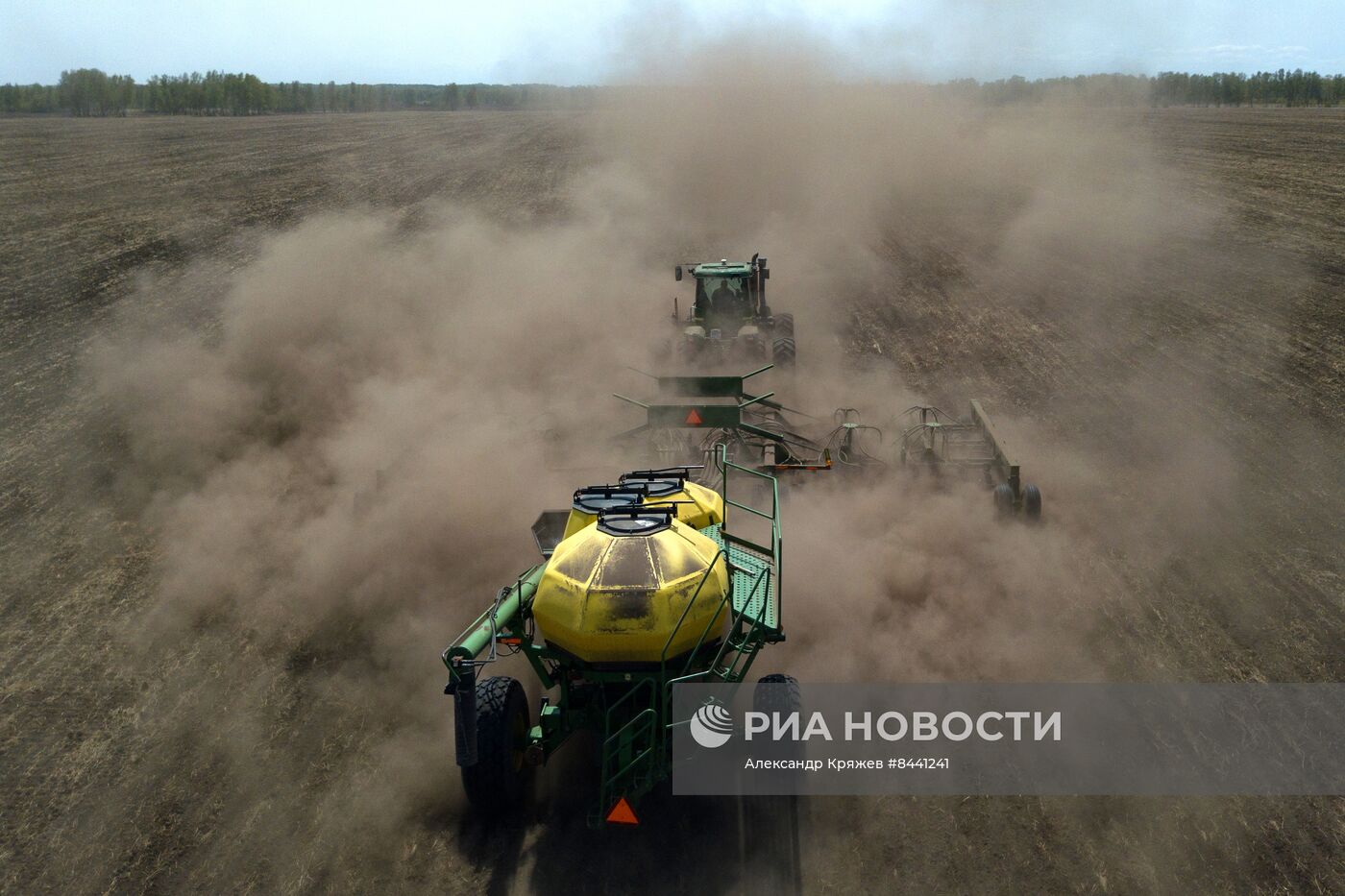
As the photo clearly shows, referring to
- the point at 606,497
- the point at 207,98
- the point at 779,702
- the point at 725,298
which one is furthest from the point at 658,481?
the point at 207,98

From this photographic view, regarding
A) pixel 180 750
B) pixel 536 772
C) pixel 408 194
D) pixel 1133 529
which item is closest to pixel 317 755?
pixel 180 750

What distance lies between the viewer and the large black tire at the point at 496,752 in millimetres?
6941

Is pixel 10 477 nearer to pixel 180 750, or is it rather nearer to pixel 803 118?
pixel 180 750

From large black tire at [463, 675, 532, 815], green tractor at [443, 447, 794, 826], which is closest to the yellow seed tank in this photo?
green tractor at [443, 447, 794, 826]

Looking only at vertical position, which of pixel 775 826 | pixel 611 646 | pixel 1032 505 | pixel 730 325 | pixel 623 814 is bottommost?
pixel 775 826

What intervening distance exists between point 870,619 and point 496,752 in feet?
12.3

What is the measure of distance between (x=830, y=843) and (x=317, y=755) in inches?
167

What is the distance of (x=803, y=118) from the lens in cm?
3372

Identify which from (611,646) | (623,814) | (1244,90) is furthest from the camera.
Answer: (1244,90)

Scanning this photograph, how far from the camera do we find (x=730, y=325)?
17.8 metres

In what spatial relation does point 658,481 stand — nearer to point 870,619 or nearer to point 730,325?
point 870,619

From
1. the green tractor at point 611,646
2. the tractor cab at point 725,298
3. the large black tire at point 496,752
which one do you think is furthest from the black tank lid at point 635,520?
the tractor cab at point 725,298

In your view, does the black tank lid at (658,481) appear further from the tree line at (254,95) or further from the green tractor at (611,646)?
the tree line at (254,95)

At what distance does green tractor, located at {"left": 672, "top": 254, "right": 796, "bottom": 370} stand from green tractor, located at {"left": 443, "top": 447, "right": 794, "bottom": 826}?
9.71 m
